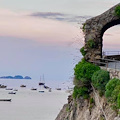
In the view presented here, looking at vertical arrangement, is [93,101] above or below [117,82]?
below

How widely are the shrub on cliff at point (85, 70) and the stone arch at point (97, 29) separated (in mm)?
1884

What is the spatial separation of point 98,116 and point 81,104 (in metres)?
4.22

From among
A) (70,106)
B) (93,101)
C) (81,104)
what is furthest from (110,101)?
(70,106)

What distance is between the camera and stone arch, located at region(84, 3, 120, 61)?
2752 centimetres

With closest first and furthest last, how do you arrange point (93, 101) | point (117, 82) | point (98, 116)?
point (117, 82), point (98, 116), point (93, 101)

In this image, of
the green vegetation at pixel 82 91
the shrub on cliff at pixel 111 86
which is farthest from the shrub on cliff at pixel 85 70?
the shrub on cliff at pixel 111 86

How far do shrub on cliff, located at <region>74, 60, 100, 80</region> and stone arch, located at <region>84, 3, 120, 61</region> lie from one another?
1.88 metres

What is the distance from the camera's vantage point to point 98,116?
22.1m

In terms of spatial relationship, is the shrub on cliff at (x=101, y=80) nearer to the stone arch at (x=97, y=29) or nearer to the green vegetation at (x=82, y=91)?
the green vegetation at (x=82, y=91)

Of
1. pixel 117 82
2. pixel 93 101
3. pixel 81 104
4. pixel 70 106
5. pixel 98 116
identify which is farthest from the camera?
pixel 70 106

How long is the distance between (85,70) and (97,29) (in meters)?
3.60

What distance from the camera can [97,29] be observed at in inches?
1087

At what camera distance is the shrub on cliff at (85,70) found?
24.7 meters

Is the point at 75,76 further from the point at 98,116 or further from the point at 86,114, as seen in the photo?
the point at 98,116
